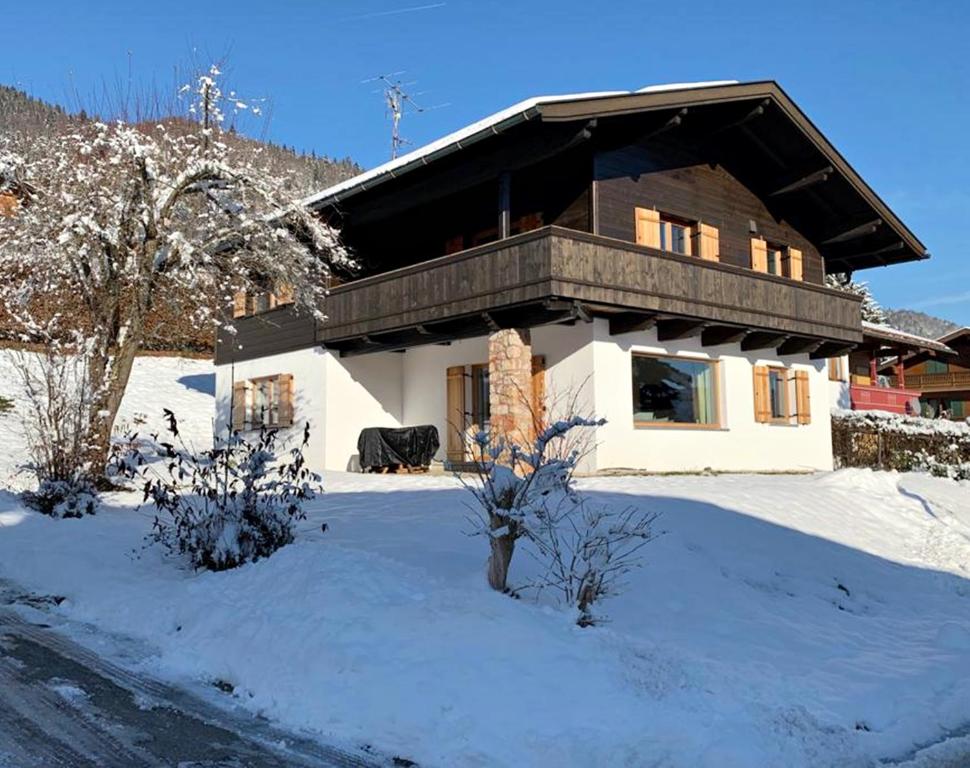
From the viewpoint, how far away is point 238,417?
794 inches

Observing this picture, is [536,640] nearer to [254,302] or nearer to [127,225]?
[127,225]

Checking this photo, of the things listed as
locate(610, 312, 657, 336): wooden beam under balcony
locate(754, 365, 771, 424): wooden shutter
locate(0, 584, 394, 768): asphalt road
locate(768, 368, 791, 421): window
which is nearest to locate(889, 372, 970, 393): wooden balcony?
locate(768, 368, 791, 421): window

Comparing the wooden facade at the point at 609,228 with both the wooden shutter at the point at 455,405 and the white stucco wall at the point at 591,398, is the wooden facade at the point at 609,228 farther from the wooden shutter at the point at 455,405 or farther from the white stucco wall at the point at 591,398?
the wooden shutter at the point at 455,405

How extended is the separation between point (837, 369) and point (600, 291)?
1491 centimetres

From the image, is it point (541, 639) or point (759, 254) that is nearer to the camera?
point (541, 639)

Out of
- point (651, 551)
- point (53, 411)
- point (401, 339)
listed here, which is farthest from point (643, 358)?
point (53, 411)

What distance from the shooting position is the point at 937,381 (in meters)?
43.2

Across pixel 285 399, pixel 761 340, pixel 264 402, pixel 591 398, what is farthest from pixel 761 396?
pixel 264 402

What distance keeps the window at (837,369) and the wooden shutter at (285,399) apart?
15.3 m

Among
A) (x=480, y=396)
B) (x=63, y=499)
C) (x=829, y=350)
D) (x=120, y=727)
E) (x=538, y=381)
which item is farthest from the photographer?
(x=829, y=350)

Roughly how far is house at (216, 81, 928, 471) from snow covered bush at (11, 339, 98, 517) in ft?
8.04

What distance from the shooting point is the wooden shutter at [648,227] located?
15.4m

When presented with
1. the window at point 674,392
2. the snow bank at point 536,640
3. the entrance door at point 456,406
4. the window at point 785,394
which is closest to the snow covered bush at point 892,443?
the window at point 785,394

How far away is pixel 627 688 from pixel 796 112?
14.2 m
